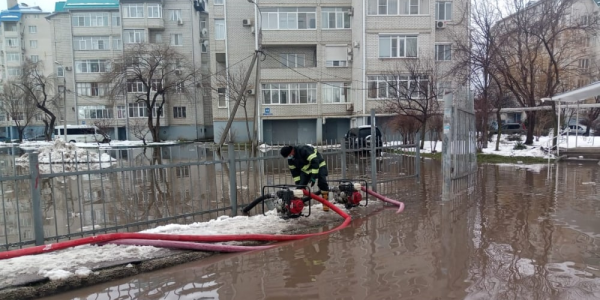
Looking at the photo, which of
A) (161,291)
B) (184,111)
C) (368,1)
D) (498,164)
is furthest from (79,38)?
(161,291)

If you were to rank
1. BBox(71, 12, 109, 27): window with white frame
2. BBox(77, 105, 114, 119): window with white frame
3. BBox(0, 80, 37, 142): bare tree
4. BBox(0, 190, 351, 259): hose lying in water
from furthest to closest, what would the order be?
BBox(77, 105, 114, 119): window with white frame, BBox(0, 80, 37, 142): bare tree, BBox(71, 12, 109, 27): window with white frame, BBox(0, 190, 351, 259): hose lying in water

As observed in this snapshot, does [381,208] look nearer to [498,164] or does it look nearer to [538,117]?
[498,164]

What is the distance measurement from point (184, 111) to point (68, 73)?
14.8 metres

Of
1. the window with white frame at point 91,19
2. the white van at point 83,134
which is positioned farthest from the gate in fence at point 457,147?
the window with white frame at point 91,19

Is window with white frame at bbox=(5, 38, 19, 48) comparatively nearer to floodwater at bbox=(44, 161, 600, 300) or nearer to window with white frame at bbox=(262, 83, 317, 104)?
window with white frame at bbox=(262, 83, 317, 104)

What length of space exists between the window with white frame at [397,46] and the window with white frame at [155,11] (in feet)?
83.8

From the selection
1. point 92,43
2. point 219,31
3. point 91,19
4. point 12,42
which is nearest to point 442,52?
point 219,31

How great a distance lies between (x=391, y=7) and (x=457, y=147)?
906 inches

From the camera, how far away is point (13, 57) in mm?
58125

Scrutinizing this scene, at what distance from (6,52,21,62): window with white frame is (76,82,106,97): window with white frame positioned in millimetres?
23259

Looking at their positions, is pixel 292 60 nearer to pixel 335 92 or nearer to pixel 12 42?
pixel 335 92

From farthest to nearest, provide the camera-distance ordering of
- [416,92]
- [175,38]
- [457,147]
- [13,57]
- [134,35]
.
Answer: [13,57] < [175,38] < [134,35] < [416,92] < [457,147]

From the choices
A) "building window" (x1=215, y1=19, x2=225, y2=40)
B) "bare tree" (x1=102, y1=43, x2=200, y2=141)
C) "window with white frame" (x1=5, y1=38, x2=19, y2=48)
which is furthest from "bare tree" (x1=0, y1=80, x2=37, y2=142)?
"building window" (x1=215, y1=19, x2=225, y2=40)

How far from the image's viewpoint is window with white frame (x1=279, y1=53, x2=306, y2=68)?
103 feet
